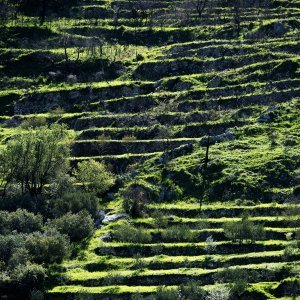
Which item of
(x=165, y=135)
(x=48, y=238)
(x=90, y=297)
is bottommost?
(x=90, y=297)

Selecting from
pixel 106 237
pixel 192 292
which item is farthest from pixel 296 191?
pixel 106 237

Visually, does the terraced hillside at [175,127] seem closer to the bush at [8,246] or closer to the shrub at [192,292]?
the shrub at [192,292]

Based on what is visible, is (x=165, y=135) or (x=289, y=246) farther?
(x=165, y=135)

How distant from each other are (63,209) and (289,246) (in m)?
39.5

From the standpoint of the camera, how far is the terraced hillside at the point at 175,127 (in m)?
90.1

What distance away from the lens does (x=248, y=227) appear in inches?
3738

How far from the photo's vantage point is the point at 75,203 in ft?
345

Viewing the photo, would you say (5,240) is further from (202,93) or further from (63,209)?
(202,93)

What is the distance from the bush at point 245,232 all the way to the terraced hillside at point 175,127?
2.27 ft

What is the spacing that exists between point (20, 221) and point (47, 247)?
940 cm

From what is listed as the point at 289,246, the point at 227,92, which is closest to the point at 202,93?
the point at 227,92

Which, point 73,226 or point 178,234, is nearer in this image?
point 178,234

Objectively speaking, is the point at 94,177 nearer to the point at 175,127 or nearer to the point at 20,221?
the point at 20,221

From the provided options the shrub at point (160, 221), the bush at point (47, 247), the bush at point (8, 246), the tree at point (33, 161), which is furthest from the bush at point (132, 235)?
the tree at point (33, 161)
